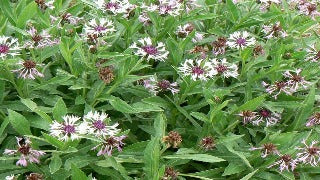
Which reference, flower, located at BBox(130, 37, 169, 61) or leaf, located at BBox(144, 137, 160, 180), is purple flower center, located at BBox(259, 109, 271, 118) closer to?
flower, located at BBox(130, 37, 169, 61)

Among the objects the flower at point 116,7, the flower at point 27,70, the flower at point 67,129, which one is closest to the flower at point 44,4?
the flower at point 116,7

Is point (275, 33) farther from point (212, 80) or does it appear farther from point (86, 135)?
point (86, 135)

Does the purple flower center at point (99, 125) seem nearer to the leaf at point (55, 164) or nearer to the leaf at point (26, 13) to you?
the leaf at point (55, 164)

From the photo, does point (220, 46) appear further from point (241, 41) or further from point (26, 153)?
point (26, 153)

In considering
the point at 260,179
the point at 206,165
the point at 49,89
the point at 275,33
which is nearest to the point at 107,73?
A: the point at 49,89

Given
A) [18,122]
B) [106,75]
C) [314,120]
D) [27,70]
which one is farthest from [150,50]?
[314,120]
